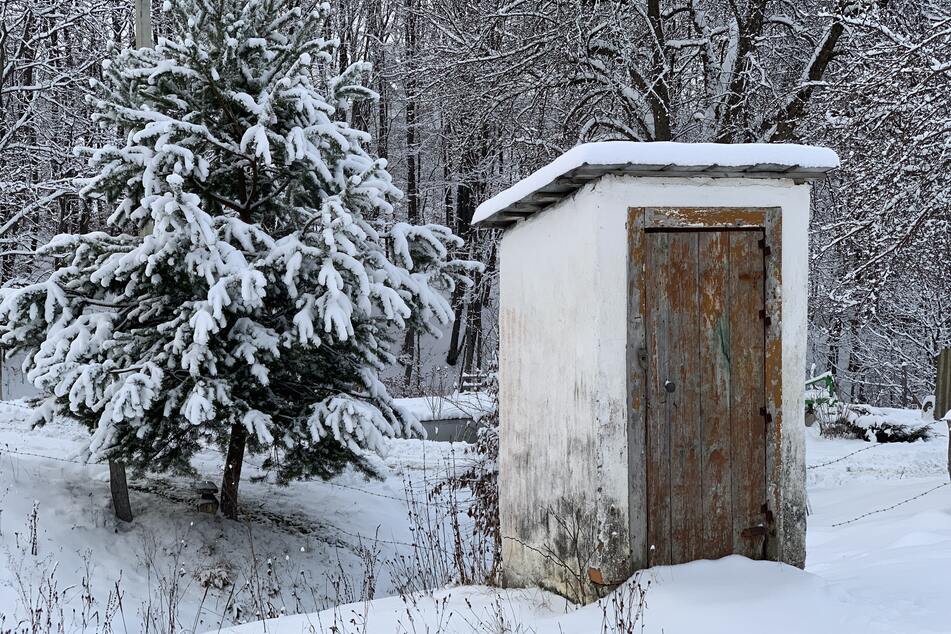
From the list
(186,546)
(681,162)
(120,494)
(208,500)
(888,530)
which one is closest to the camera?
(681,162)

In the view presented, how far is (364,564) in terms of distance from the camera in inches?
357

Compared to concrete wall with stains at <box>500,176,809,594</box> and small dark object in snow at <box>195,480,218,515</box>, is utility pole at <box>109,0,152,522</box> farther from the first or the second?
concrete wall with stains at <box>500,176,809,594</box>

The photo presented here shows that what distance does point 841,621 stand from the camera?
14.0 ft

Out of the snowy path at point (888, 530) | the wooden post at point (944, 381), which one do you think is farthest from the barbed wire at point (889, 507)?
the wooden post at point (944, 381)

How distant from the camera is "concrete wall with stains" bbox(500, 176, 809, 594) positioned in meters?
4.86

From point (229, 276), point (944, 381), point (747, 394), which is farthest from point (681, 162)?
point (944, 381)

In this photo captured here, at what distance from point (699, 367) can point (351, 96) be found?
6.24 m

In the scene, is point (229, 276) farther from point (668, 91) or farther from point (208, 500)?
point (668, 91)

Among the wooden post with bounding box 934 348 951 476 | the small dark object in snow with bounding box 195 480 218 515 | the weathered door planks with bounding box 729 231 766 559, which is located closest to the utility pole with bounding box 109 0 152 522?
the small dark object in snow with bounding box 195 480 218 515

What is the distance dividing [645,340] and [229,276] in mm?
4553

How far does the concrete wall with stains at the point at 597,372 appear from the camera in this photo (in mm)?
4859

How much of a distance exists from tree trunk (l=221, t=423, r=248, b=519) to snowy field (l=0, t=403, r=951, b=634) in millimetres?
187

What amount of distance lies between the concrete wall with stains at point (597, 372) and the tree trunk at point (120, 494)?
517 centimetres

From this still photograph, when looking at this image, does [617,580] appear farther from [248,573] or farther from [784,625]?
[248,573]
